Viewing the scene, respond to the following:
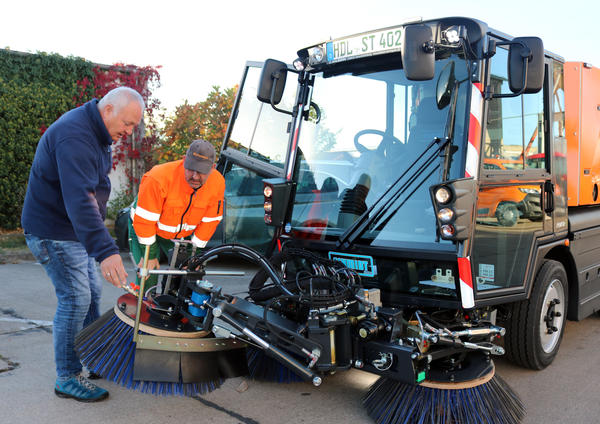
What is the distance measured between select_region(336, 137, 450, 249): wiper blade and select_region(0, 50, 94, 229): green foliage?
7496mm

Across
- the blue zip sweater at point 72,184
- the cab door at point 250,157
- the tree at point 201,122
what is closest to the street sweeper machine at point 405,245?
the blue zip sweater at point 72,184

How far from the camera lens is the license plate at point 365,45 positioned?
3.54 m

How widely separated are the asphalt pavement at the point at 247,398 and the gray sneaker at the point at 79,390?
0.13ft

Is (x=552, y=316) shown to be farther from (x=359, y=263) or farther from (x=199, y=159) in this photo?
(x=199, y=159)

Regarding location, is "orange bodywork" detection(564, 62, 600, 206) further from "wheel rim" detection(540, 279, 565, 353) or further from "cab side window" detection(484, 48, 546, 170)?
"wheel rim" detection(540, 279, 565, 353)

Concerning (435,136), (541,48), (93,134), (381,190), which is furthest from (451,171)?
(93,134)

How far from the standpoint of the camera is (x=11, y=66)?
30.4 feet

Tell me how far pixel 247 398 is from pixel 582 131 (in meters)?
3.45

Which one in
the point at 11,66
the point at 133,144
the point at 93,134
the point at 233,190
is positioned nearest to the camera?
the point at 93,134

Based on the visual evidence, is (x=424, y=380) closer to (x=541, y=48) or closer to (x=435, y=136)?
(x=435, y=136)

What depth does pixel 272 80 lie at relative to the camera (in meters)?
4.05

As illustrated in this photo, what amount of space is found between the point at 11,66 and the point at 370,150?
26.0ft

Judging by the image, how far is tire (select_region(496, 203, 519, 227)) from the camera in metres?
3.46

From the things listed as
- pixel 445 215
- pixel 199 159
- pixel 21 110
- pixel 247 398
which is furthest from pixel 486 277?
pixel 21 110
